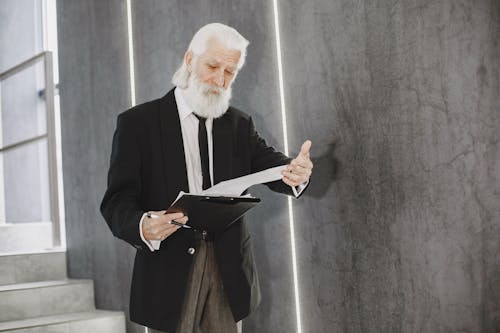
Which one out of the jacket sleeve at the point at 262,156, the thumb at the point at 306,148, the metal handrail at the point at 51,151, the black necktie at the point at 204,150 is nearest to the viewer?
the thumb at the point at 306,148

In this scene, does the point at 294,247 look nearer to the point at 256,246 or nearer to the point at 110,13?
the point at 256,246

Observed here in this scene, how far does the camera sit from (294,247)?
2.56 meters

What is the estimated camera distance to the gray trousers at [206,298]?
183 centimetres

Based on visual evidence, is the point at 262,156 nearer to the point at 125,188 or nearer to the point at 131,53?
the point at 125,188

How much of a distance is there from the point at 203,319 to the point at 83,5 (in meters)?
2.84

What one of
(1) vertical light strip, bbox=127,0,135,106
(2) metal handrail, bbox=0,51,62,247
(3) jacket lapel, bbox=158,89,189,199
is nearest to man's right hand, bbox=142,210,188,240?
(3) jacket lapel, bbox=158,89,189,199

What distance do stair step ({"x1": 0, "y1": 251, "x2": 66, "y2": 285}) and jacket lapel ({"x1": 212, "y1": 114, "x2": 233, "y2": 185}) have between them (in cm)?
235

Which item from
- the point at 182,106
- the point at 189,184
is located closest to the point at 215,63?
the point at 182,106

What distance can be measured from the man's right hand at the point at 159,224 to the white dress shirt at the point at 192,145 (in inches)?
10.4

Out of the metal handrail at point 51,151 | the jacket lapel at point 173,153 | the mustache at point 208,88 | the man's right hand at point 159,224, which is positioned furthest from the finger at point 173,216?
the metal handrail at point 51,151

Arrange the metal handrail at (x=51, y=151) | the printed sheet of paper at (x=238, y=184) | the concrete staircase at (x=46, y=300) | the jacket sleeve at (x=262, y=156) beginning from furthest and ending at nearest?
the metal handrail at (x=51, y=151), the concrete staircase at (x=46, y=300), the jacket sleeve at (x=262, y=156), the printed sheet of paper at (x=238, y=184)

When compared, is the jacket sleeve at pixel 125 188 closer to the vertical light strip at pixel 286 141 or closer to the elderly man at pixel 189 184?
the elderly man at pixel 189 184

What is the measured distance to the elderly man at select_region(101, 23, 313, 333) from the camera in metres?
1.82

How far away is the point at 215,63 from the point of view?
1928mm
